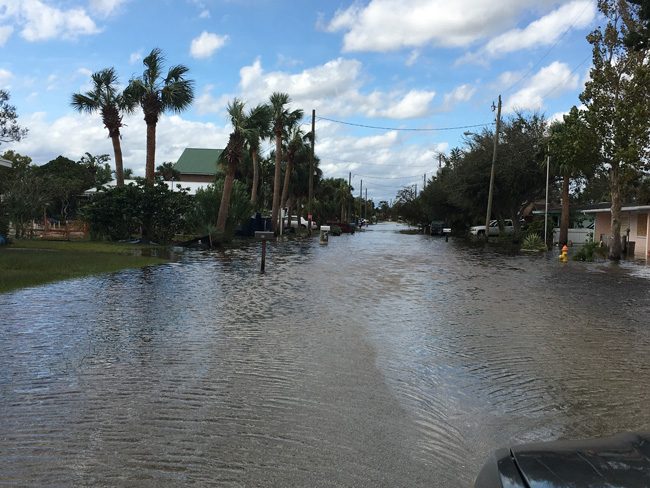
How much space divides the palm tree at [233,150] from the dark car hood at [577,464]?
3016 cm

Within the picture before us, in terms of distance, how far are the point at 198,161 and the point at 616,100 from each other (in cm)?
6663

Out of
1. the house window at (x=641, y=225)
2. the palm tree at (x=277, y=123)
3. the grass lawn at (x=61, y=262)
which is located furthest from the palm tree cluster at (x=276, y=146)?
the house window at (x=641, y=225)

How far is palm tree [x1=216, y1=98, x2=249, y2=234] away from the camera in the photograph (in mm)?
32500

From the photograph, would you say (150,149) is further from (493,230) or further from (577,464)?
(493,230)

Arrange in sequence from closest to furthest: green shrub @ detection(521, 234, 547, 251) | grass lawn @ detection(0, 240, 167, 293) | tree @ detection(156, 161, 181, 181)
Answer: grass lawn @ detection(0, 240, 167, 293), green shrub @ detection(521, 234, 547, 251), tree @ detection(156, 161, 181, 181)

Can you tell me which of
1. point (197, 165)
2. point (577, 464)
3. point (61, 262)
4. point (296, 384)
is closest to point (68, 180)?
point (197, 165)

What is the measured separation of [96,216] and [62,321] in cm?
2111

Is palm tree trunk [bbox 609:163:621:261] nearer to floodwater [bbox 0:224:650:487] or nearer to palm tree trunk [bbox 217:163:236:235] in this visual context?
floodwater [bbox 0:224:650:487]

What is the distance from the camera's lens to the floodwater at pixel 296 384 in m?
4.30

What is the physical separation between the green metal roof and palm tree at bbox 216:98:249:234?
4986cm

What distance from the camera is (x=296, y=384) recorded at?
20.9 feet

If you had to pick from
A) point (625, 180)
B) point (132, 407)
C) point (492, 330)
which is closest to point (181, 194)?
point (625, 180)

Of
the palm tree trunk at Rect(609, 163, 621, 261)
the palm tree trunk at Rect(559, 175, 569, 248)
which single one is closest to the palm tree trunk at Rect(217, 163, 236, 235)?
the palm tree trunk at Rect(609, 163, 621, 261)

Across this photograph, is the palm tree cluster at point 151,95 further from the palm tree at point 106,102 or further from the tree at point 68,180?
the tree at point 68,180
